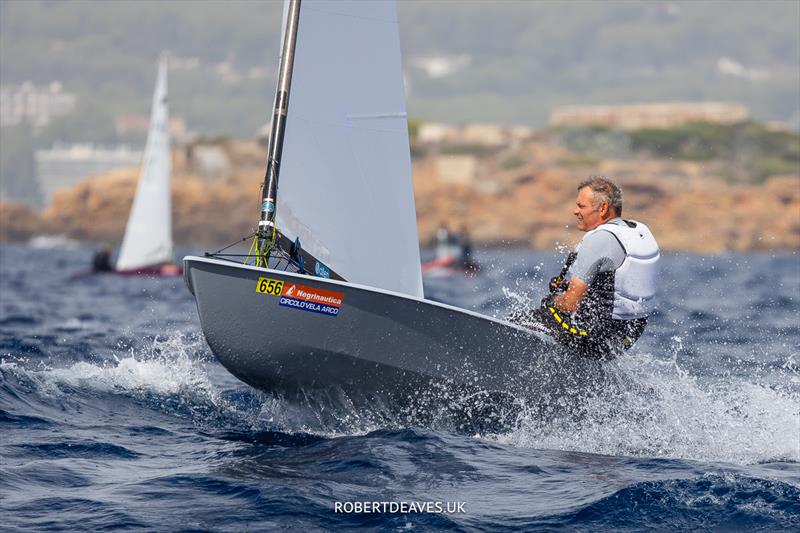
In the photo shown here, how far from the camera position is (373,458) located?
6.43 m

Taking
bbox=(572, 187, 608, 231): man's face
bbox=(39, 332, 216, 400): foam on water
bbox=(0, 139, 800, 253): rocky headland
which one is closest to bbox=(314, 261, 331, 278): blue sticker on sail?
bbox=(39, 332, 216, 400): foam on water

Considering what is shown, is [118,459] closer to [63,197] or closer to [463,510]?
[463,510]

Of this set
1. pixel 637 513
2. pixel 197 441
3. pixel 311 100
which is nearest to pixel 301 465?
pixel 197 441

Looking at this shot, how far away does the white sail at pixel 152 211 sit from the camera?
1222 inches

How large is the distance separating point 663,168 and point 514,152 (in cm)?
2022

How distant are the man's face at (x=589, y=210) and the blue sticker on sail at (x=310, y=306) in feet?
5.69

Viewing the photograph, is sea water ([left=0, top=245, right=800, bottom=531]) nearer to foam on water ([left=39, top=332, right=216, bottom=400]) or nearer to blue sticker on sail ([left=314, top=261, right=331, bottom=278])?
foam on water ([left=39, top=332, right=216, bottom=400])

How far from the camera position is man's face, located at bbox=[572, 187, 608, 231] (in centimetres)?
716

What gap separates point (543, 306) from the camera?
7.17m

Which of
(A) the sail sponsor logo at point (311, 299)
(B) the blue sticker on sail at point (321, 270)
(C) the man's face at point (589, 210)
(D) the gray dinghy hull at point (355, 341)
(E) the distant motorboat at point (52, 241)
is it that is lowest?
(E) the distant motorboat at point (52, 241)

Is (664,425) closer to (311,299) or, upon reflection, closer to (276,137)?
(311,299)

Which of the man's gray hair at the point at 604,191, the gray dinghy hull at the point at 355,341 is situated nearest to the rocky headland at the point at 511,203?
the man's gray hair at the point at 604,191

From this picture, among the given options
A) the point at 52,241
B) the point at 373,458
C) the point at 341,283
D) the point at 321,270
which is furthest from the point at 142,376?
the point at 52,241

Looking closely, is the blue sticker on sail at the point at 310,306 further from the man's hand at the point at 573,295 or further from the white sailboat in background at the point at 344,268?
the man's hand at the point at 573,295
